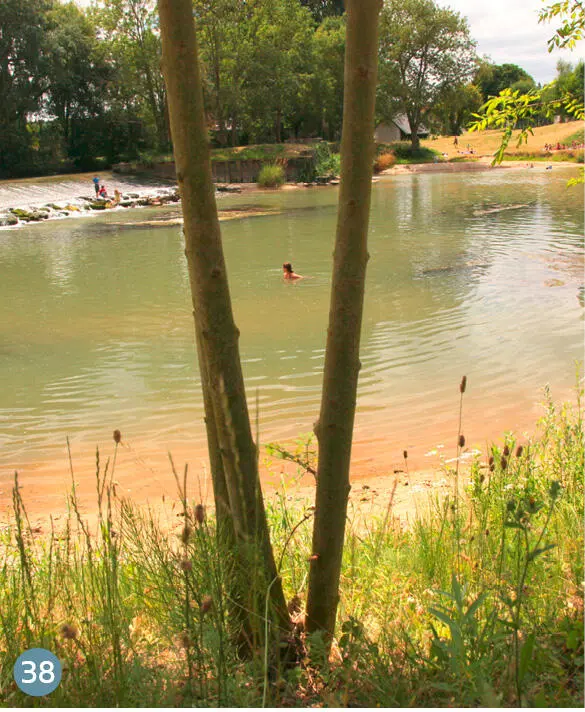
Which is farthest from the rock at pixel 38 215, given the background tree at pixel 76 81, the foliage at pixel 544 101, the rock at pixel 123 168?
the foliage at pixel 544 101

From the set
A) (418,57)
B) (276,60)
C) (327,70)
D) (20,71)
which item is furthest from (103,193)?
(418,57)

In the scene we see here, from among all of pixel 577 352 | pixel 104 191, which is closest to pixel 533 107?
pixel 577 352

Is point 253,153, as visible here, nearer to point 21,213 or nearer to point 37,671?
point 21,213

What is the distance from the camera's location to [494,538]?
3.50m

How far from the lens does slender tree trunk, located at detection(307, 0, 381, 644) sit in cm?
228

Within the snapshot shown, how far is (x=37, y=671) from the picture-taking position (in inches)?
87.4

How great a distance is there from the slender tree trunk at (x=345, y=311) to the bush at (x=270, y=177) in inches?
1795

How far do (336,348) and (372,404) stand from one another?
21.2 ft

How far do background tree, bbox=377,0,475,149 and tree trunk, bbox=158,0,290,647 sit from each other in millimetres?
59751

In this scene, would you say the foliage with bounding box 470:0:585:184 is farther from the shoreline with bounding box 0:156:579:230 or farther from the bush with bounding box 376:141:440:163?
the bush with bounding box 376:141:440:163

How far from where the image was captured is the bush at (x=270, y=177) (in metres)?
46.8

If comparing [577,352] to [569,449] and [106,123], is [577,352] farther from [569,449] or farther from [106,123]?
[106,123]

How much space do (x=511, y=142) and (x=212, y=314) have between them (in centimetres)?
6449

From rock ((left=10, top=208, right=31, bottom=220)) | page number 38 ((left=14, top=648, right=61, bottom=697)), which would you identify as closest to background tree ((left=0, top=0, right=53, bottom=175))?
rock ((left=10, top=208, right=31, bottom=220))
